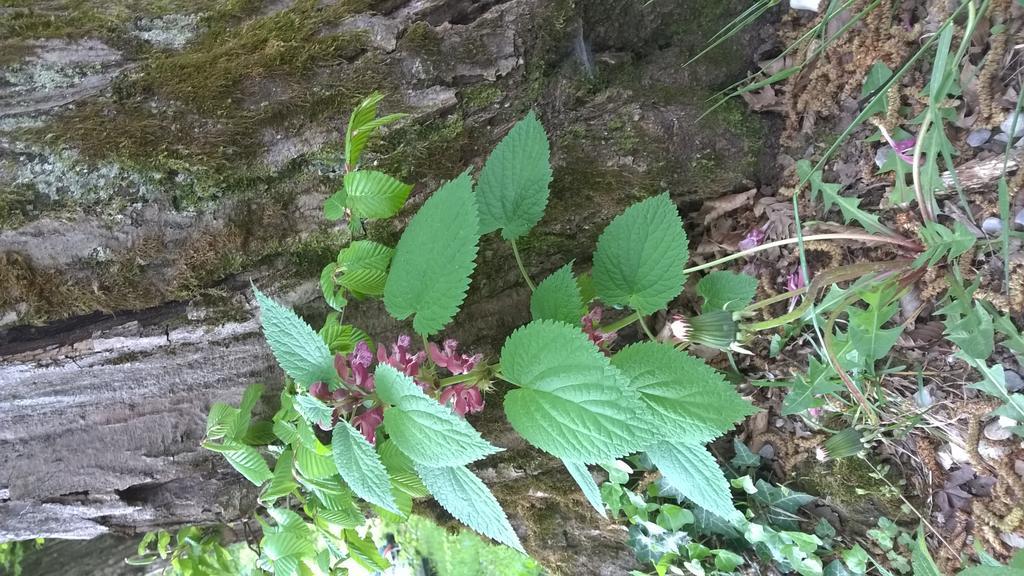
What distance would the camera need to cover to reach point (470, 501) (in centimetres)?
100

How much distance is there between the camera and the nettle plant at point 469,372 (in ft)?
2.85

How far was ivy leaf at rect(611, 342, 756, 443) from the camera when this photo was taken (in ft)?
3.18

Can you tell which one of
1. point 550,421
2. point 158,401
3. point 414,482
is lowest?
point 414,482

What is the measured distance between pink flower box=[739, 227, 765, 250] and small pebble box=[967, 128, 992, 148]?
39cm

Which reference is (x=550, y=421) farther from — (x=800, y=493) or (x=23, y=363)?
(x=23, y=363)

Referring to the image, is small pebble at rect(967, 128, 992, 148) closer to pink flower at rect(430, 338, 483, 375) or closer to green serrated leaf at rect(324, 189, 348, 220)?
pink flower at rect(430, 338, 483, 375)

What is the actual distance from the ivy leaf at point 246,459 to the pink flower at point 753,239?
1.13 meters

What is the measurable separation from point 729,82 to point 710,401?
77cm

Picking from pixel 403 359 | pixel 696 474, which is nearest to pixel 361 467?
pixel 403 359

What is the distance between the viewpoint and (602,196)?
1293 millimetres

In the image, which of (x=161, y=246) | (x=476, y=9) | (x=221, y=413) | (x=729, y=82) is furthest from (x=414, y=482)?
(x=729, y=82)

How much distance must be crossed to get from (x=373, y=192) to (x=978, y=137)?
3.60 ft

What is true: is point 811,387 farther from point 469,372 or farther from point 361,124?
point 361,124

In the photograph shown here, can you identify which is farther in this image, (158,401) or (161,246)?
(158,401)
